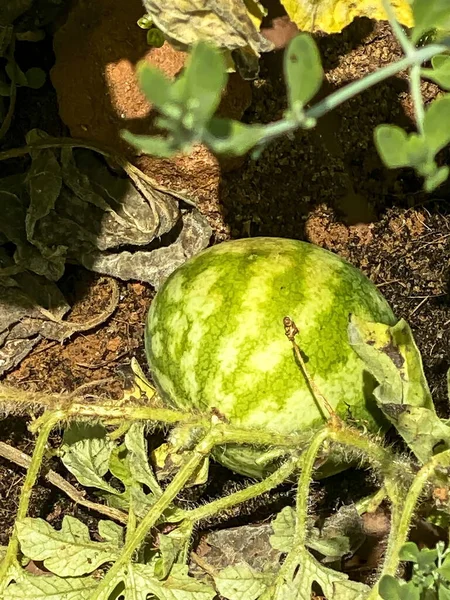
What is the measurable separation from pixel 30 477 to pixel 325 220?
0.97 m

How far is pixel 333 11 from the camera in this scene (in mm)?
1517

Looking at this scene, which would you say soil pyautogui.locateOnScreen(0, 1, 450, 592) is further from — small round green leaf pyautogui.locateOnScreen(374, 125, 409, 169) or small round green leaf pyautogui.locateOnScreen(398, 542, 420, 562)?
small round green leaf pyautogui.locateOnScreen(374, 125, 409, 169)

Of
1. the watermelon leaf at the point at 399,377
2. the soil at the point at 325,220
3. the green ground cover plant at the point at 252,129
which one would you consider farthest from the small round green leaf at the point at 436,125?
the soil at the point at 325,220

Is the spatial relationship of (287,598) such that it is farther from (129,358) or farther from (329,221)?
(329,221)

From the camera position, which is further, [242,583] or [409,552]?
[242,583]

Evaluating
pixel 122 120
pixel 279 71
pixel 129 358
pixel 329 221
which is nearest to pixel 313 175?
pixel 329 221

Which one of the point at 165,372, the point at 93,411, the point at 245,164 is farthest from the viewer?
the point at 245,164

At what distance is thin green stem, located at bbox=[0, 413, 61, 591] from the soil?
55cm

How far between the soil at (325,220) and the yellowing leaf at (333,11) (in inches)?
17.3

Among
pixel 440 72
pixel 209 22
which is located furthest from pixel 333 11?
pixel 440 72

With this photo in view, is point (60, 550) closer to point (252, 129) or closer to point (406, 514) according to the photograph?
point (406, 514)

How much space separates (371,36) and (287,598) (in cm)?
132

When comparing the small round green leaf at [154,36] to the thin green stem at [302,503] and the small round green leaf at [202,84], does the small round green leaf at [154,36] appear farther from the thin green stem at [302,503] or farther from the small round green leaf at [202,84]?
the small round green leaf at [202,84]

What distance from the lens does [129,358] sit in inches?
78.5
